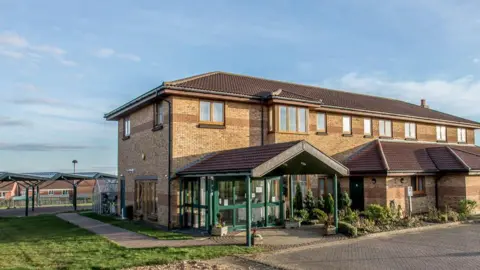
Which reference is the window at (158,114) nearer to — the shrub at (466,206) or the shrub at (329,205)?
the shrub at (329,205)

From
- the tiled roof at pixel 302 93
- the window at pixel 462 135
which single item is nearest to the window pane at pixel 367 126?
the tiled roof at pixel 302 93

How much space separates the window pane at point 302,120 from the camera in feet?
63.1

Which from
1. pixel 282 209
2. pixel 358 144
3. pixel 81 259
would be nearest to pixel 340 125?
pixel 358 144

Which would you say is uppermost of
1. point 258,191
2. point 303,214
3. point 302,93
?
point 302,93

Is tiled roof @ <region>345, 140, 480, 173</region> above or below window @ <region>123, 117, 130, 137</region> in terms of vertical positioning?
below

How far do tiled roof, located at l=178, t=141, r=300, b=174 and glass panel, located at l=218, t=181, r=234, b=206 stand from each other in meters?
0.90

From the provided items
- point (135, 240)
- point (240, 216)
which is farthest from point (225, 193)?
point (135, 240)

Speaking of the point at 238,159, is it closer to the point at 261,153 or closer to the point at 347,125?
the point at 261,153

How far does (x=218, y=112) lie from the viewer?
57.3 ft

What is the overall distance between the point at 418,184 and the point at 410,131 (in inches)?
223

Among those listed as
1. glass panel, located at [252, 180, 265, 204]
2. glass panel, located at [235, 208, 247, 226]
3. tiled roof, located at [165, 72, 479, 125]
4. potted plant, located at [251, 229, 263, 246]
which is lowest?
potted plant, located at [251, 229, 263, 246]

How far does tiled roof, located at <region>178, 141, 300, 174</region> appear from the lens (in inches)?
513

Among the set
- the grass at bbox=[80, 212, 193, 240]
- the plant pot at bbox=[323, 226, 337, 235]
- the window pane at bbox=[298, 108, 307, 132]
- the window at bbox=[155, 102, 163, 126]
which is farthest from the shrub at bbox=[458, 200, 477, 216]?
the window at bbox=[155, 102, 163, 126]

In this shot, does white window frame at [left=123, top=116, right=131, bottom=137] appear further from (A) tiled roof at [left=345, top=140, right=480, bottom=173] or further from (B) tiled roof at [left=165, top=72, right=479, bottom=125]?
(A) tiled roof at [left=345, top=140, right=480, bottom=173]
